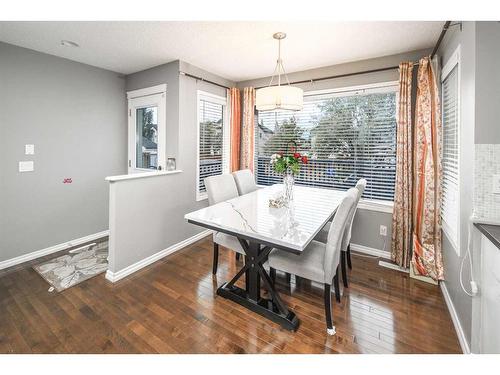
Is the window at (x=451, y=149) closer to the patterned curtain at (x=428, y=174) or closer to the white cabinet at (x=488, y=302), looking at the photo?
the patterned curtain at (x=428, y=174)

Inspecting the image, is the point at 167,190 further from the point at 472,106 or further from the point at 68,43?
the point at 472,106

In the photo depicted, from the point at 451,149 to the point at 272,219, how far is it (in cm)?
174

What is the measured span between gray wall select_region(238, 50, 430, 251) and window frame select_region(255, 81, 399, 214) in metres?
0.04

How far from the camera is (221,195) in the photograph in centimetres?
267

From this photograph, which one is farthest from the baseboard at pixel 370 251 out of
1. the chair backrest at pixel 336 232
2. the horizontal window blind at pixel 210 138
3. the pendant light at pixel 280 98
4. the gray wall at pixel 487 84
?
the horizontal window blind at pixel 210 138

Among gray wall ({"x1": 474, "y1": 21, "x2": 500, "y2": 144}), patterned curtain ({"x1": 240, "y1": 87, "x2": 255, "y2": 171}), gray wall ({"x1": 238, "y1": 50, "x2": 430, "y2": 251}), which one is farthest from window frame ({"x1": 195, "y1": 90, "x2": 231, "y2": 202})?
gray wall ({"x1": 474, "y1": 21, "x2": 500, "y2": 144})

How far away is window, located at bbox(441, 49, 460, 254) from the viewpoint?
1978 millimetres

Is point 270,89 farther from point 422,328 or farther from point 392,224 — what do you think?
point 422,328

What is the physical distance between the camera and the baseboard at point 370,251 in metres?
3.00

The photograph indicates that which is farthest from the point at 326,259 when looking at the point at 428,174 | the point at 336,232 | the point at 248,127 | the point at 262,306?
the point at 248,127

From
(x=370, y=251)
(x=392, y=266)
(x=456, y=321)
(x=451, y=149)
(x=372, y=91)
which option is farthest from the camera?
(x=370, y=251)

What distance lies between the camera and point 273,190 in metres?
3.21

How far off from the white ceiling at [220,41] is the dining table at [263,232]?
1.66 meters

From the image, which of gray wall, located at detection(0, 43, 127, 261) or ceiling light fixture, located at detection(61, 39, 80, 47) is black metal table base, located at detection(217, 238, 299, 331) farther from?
ceiling light fixture, located at detection(61, 39, 80, 47)
